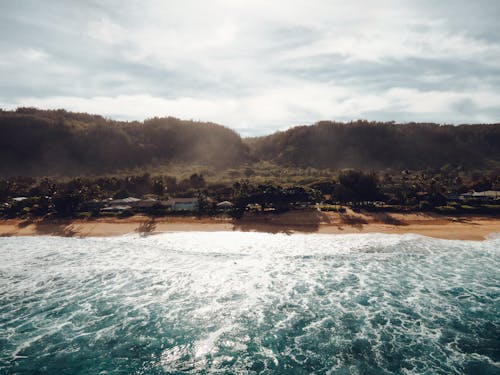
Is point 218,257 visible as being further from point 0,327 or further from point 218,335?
point 0,327

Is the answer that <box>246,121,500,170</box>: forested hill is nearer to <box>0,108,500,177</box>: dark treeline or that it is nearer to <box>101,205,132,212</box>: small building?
<box>0,108,500,177</box>: dark treeline

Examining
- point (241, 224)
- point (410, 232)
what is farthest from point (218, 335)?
point (410, 232)

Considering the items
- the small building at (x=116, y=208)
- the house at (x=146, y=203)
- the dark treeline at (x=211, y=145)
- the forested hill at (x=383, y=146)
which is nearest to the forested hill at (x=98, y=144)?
the dark treeline at (x=211, y=145)

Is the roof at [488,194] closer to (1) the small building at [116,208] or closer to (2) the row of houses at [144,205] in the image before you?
(2) the row of houses at [144,205]

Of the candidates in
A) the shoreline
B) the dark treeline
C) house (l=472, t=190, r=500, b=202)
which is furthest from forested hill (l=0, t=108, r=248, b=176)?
house (l=472, t=190, r=500, b=202)

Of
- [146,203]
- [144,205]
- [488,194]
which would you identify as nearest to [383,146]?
[488,194]

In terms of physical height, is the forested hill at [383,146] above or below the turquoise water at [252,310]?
above

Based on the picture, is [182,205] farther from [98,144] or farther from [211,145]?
[211,145]
